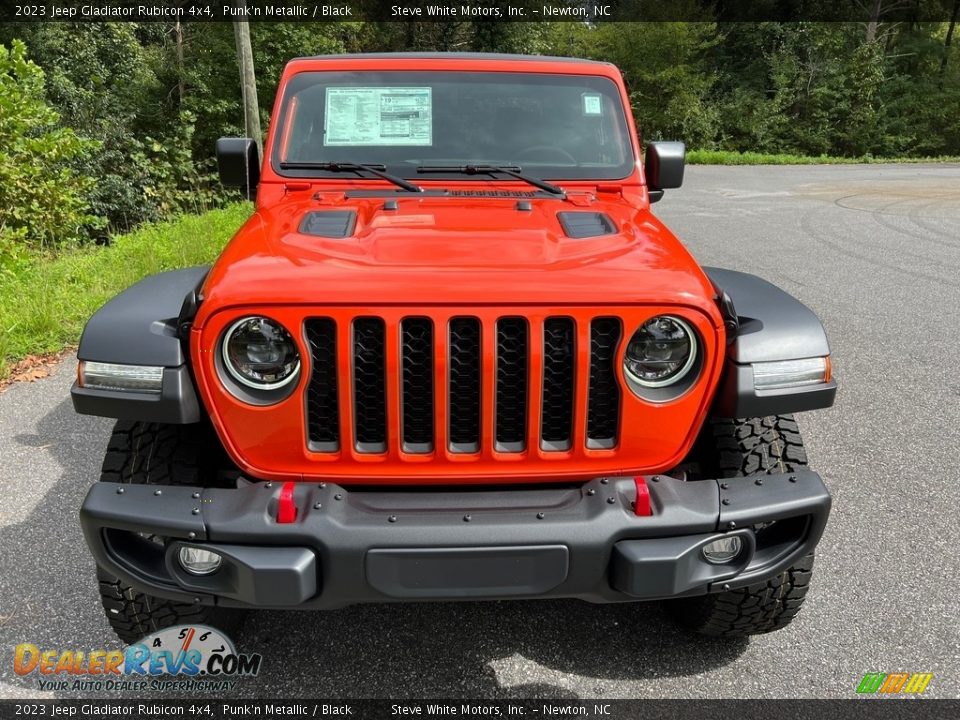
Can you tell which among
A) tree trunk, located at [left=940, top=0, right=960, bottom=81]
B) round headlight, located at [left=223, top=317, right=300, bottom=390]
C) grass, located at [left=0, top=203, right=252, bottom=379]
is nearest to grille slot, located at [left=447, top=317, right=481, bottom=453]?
round headlight, located at [left=223, top=317, right=300, bottom=390]

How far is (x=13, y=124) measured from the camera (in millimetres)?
7992

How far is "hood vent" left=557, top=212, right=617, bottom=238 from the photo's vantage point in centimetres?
233

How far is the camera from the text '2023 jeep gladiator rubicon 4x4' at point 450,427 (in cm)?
180

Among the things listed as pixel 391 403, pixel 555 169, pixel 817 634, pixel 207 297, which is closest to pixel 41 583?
pixel 207 297

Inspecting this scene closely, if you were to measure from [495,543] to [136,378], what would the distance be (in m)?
1.03

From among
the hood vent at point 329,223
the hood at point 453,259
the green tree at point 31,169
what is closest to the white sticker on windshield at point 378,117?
the hood at point 453,259

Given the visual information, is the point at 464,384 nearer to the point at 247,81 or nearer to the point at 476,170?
the point at 476,170

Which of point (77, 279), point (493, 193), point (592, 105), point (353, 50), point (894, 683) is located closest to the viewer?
point (894, 683)

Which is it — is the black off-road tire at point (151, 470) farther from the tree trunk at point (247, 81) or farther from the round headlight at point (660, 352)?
the tree trunk at point (247, 81)

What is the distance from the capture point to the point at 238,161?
10.8ft

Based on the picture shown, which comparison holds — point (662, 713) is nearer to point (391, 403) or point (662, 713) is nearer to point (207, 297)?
point (391, 403)

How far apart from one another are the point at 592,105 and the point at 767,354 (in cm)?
163

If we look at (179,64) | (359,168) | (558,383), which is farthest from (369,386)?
(179,64)

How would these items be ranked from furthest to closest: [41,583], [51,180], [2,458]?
[51,180] → [2,458] → [41,583]
